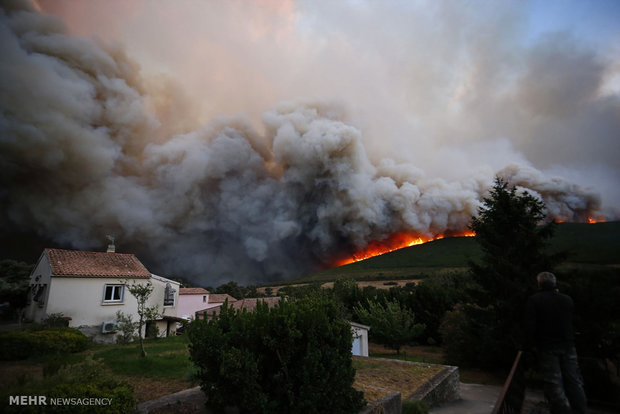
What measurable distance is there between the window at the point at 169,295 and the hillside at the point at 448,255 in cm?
4395

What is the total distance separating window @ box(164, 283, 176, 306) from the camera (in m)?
28.5

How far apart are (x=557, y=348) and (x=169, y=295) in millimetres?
31349

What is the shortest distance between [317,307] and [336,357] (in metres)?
0.82

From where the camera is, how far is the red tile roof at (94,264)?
19875 mm

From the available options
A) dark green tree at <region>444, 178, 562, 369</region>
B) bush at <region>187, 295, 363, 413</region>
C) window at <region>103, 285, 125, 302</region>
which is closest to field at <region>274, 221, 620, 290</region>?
window at <region>103, 285, 125, 302</region>

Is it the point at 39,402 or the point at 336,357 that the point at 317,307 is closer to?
the point at 336,357

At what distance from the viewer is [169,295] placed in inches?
1135

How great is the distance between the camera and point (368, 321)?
21.8 metres

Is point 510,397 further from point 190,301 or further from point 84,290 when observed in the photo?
point 190,301

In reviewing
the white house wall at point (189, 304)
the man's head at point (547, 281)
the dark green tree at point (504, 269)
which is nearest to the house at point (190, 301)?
the white house wall at point (189, 304)

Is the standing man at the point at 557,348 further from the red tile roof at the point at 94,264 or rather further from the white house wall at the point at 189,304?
the white house wall at the point at 189,304

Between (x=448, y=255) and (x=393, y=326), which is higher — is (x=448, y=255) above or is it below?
above

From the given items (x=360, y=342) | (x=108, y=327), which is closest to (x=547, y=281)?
(x=360, y=342)

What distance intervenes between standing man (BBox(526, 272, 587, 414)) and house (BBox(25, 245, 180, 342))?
911 inches
